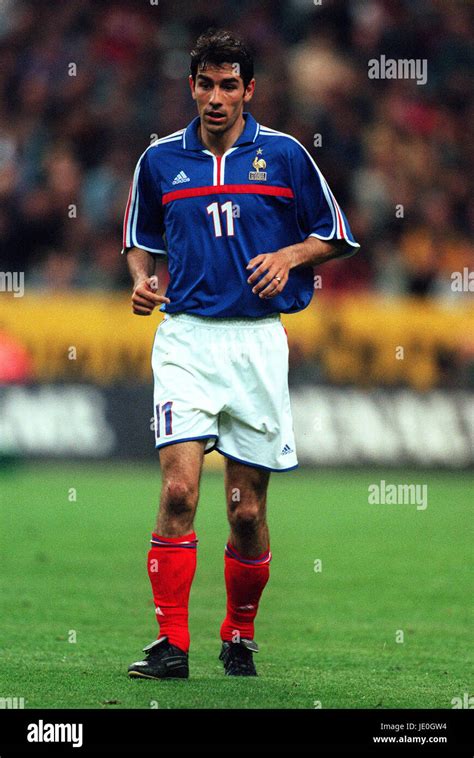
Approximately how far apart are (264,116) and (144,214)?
11696 mm

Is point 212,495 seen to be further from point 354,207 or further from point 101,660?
point 101,660

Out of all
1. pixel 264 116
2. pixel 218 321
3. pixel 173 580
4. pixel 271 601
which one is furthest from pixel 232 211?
pixel 264 116

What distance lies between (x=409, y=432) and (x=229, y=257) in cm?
900

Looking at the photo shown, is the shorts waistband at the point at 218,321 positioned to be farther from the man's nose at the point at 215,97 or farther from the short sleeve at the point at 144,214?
the man's nose at the point at 215,97

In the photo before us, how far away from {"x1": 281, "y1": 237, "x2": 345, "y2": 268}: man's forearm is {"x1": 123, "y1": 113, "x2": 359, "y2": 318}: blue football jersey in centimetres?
4

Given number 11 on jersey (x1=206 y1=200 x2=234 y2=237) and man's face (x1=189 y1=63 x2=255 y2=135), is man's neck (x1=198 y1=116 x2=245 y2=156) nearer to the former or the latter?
man's face (x1=189 y1=63 x2=255 y2=135)

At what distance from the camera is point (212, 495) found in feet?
42.2

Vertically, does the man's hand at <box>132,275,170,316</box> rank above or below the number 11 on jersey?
below

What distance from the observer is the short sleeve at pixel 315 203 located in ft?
19.3

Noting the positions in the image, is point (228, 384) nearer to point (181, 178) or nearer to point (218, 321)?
point (218, 321)

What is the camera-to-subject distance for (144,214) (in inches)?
238

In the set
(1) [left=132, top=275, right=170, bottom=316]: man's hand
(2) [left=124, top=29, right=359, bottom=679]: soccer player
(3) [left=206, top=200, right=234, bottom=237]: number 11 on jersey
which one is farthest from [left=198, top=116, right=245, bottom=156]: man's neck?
(1) [left=132, top=275, right=170, bottom=316]: man's hand

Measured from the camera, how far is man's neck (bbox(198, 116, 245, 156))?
230 inches

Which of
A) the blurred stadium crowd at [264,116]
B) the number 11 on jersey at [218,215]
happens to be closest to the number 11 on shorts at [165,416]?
the number 11 on jersey at [218,215]
